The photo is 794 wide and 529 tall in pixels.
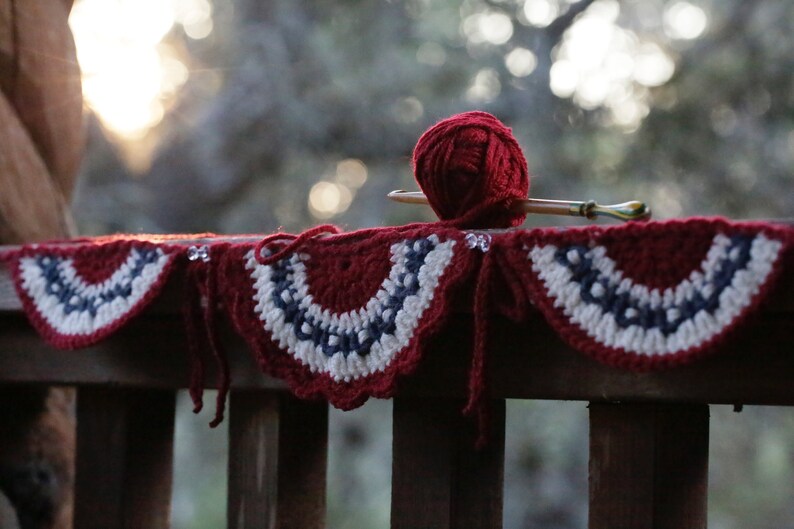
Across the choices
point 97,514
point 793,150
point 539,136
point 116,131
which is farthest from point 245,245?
→ point 116,131

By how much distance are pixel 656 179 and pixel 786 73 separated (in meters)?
0.50

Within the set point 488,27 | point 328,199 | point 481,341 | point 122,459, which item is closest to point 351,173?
point 328,199

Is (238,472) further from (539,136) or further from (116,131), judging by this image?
(116,131)

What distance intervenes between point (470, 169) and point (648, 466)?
0.25m

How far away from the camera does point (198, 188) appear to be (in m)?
3.06

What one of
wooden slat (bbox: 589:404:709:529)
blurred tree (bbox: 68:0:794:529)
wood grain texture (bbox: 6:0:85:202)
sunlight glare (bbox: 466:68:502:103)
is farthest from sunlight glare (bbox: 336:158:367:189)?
wooden slat (bbox: 589:404:709:529)

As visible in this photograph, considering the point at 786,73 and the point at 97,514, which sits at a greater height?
the point at 786,73

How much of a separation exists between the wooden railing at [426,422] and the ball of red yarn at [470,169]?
9cm

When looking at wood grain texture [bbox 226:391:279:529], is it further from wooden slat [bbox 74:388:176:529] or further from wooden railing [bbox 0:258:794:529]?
wooden slat [bbox 74:388:176:529]

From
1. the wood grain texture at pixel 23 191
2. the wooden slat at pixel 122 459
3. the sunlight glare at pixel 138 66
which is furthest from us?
the sunlight glare at pixel 138 66

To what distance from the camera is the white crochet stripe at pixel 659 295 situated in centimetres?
51

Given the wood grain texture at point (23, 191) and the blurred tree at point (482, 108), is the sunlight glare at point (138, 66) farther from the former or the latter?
the wood grain texture at point (23, 191)

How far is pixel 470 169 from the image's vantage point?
2.17 ft

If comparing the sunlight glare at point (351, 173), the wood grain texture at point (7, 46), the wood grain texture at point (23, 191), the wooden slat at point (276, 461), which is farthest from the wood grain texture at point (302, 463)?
the sunlight glare at point (351, 173)
